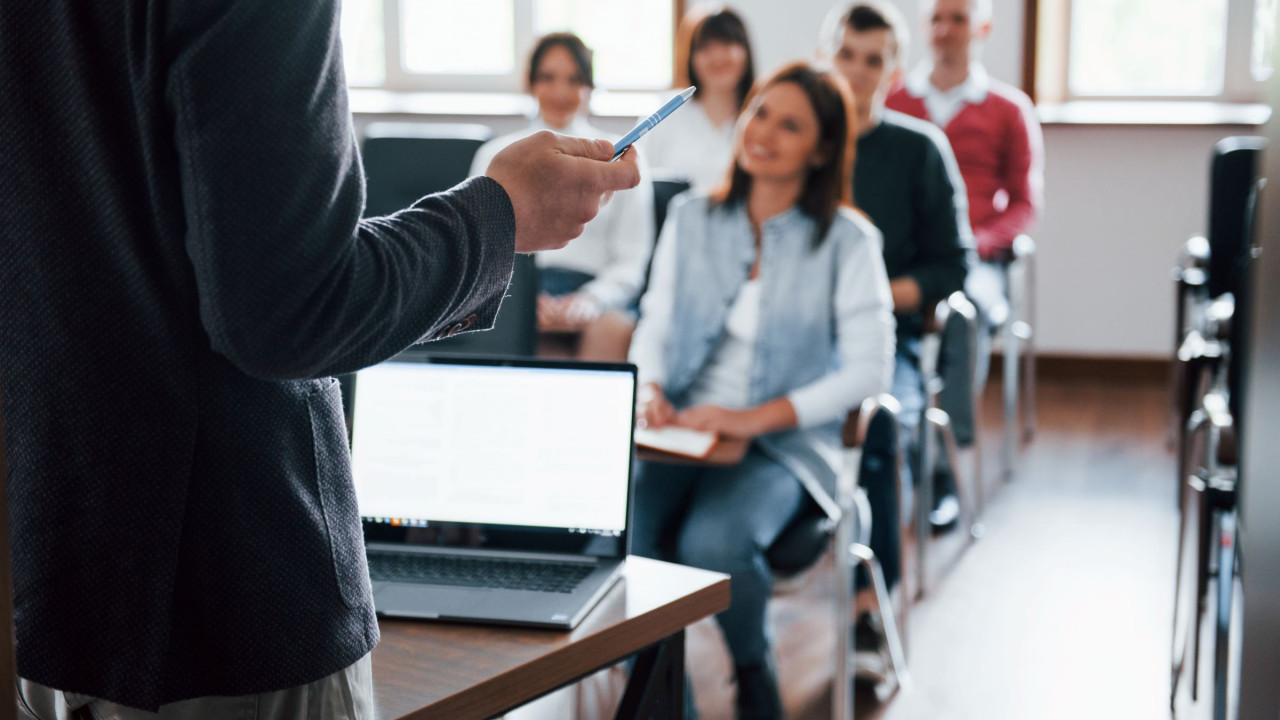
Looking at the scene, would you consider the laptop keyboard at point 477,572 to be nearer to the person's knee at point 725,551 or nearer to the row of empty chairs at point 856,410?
the person's knee at point 725,551

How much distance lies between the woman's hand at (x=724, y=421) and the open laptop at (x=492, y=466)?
0.90 meters

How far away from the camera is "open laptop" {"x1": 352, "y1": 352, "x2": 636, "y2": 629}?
1.38 m

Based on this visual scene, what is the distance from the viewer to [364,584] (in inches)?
32.6

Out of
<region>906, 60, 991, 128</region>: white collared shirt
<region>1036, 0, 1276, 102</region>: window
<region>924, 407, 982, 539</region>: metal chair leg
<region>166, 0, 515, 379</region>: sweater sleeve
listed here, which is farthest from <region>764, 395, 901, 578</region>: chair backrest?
<region>1036, 0, 1276, 102</region>: window

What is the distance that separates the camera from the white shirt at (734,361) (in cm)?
257

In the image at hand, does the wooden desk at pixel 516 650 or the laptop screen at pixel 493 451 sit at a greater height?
the laptop screen at pixel 493 451

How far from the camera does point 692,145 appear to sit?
14.2 ft

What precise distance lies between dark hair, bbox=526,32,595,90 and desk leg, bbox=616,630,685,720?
301 centimetres

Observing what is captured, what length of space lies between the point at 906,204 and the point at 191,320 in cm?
278

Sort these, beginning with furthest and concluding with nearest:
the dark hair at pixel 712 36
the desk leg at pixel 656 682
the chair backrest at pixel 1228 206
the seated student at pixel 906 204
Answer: the dark hair at pixel 712 36 < the chair backrest at pixel 1228 206 < the seated student at pixel 906 204 < the desk leg at pixel 656 682

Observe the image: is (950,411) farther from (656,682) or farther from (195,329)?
(195,329)

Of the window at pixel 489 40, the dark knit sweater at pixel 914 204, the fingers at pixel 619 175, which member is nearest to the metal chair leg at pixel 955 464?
the dark knit sweater at pixel 914 204

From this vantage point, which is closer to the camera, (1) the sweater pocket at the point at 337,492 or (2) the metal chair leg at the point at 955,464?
(1) the sweater pocket at the point at 337,492

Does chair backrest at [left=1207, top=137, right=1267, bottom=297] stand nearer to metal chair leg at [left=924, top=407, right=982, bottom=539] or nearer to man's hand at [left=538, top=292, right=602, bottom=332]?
metal chair leg at [left=924, top=407, right=982, bottom=539]
